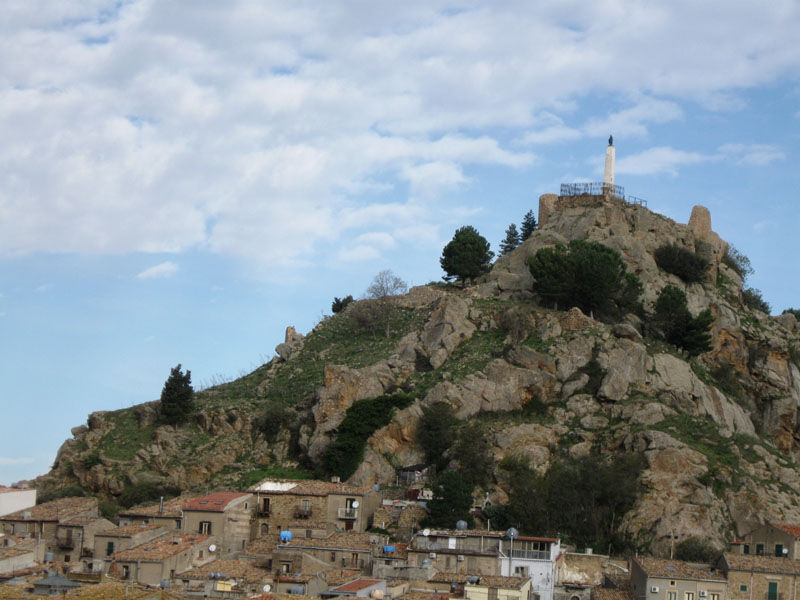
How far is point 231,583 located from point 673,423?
30.4 m

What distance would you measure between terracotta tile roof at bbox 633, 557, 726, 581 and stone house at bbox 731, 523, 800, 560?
15.8 ft

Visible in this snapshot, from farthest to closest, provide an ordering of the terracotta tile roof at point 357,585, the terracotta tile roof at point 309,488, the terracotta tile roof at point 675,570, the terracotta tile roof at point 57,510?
the terracotta tile roof at point 309,488, the terracotta tile roof at point 57,510, the terracotta tile roof at point 675,570, the terracotta tile roof at point 357,585

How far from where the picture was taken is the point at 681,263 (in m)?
96.9

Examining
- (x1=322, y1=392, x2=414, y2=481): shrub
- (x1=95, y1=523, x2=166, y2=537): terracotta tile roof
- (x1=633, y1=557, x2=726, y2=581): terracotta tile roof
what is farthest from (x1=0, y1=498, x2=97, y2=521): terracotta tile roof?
(x1=633, y1=557, x2=726, y2=581): terracotta tile roof

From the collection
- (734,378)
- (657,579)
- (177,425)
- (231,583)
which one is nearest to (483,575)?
(657,579)

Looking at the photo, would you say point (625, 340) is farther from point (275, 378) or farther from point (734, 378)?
point (275, 378)

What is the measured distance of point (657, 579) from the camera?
60.7 metres

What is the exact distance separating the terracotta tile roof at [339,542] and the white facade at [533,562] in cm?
731

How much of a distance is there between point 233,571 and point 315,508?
10.7 meters

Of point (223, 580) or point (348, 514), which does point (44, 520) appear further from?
point (348, 514)

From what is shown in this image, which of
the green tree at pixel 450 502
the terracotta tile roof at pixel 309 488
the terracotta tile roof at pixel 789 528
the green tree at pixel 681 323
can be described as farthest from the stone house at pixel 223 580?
the green tree at pixel 681 323

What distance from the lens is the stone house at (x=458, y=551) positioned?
205ft

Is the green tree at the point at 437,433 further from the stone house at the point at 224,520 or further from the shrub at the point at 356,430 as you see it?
the stone house at the point at 224,520

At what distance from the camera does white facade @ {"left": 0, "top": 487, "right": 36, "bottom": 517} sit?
7381 cm
